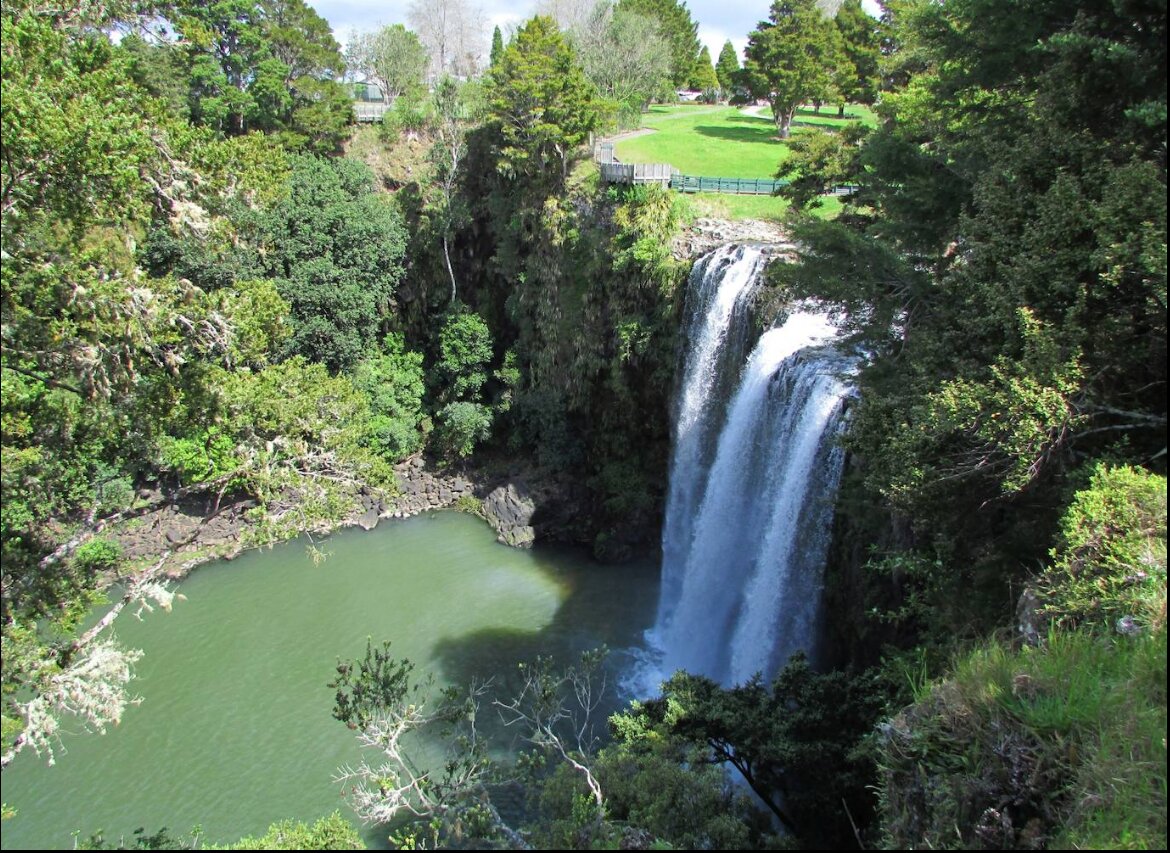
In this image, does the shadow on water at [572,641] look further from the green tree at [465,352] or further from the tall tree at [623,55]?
the tall tree at [623,55]

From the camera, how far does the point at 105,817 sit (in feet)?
43.8

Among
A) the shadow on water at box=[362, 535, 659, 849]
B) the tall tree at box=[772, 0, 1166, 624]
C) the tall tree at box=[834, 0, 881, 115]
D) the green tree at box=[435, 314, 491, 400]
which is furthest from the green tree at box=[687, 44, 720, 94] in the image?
the tall tree at box=[772, 0, 1166, 624]

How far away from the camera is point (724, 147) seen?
30500mm

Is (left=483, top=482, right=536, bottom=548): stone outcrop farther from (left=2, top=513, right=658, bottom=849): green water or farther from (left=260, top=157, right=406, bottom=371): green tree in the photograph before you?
(left=260, top=157, right=406, bottom=371): green tree

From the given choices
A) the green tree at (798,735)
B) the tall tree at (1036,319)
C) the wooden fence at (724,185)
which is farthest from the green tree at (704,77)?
the green tree at (798,735)

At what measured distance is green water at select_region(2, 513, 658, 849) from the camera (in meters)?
13.7

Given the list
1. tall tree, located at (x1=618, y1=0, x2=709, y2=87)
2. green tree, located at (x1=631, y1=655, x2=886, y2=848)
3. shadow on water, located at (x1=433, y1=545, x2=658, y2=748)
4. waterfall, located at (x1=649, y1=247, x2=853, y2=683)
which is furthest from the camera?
tall tree, located at (x1=618, y1=0, x2=709, y2=87)

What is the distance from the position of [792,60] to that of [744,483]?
23459mm

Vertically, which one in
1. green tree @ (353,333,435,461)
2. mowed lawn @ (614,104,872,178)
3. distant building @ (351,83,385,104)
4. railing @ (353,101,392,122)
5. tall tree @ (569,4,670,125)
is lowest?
green tree @ (353,333,435,461)

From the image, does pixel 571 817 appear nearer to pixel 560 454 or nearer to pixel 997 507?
pixel 997 507

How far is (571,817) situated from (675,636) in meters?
9.48

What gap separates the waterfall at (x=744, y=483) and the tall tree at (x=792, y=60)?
1669cm

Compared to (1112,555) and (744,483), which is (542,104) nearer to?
(744,483)

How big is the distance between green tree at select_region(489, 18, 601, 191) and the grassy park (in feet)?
12.7
